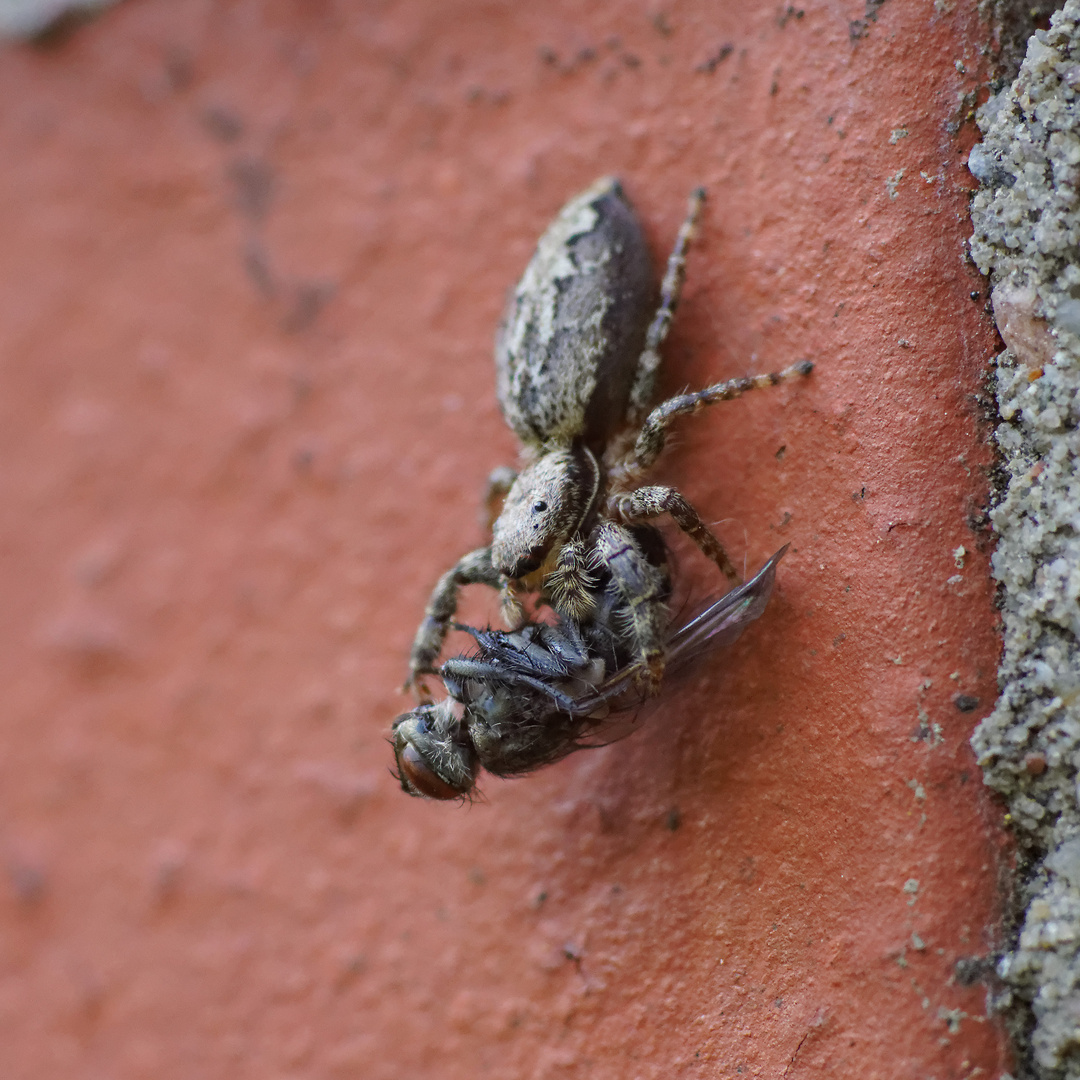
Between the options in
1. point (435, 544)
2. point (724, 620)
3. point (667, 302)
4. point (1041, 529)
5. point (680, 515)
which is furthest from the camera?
point (435, 544)

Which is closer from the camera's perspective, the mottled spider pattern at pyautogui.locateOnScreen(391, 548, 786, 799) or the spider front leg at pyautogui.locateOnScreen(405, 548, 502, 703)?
the mottled spider pattern at pyautogui.locateOnScreen(391, 548, 786, 799)

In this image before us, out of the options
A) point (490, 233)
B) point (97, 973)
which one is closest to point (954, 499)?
point (490, 233)

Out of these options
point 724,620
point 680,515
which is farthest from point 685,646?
point 680,515

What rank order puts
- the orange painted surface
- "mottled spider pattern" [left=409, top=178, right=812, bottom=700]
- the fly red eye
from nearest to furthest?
the orange painted surface, the fly red eye, "mottled spider pattern" [left=409, top=178, right=812, bottom=700]

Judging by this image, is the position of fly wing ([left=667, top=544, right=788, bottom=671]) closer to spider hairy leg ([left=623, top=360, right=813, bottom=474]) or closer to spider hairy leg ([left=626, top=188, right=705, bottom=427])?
spider hairy leg ([left=623, top=360, right=813, bottom=474])

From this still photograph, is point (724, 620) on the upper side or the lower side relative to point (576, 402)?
lower

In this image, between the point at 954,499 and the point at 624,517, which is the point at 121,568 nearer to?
the point at 624,517

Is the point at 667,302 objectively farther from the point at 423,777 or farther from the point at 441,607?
the point at 423,777

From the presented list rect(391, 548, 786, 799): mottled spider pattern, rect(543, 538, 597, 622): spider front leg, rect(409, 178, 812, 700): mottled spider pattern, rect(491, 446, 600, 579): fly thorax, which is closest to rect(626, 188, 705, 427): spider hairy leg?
rect(409, 178, 812, 700): mottled spider pattern
